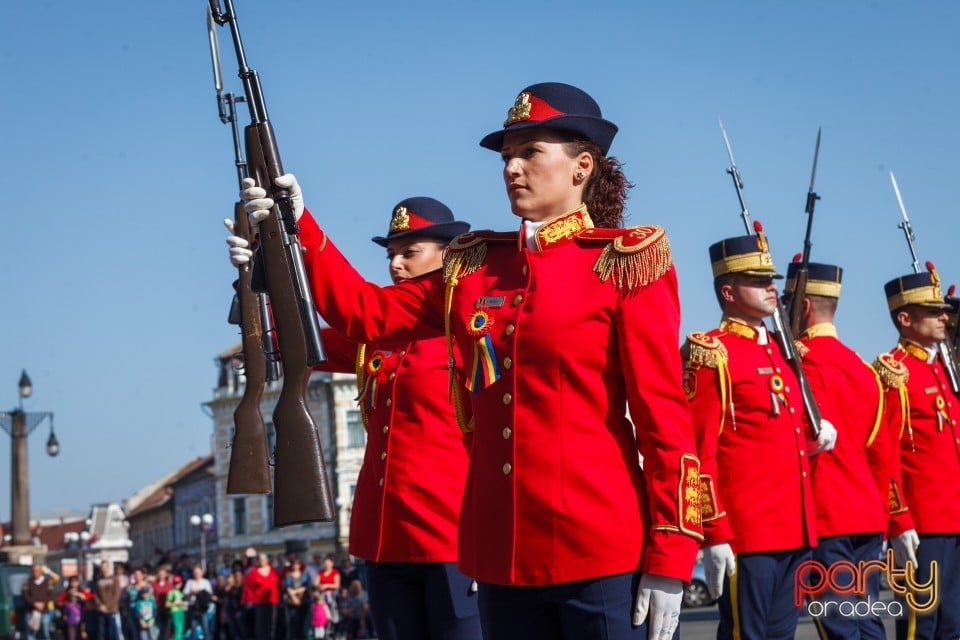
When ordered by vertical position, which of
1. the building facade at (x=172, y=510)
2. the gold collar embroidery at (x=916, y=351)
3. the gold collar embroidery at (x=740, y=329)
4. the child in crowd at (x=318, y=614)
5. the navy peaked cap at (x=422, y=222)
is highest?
the building facade at (x=172, y=510)

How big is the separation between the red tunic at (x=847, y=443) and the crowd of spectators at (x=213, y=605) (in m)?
17.1

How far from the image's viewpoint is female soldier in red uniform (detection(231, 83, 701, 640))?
4305 mm

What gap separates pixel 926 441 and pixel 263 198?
22.4ft

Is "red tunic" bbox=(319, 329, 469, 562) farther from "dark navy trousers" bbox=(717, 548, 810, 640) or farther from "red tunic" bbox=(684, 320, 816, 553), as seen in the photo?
"dark navy trousers" bbox=(717, 548, 810, 640)

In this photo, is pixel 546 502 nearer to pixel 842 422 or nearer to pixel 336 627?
pixel 842 422

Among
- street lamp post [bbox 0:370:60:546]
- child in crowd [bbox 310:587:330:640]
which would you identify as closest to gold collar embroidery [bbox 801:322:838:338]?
child in crowd [bbox 310:587:330:640]

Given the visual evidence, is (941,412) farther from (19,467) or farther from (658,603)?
(19,467)

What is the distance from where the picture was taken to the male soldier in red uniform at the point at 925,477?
9617 millimetres

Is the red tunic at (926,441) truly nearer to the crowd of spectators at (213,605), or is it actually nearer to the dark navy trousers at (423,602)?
the dark navy trousers at (423,602)

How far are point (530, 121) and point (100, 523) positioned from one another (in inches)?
4915

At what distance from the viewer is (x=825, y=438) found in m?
8.31

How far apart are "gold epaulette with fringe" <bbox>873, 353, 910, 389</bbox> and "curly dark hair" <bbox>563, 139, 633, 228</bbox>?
5618 mm

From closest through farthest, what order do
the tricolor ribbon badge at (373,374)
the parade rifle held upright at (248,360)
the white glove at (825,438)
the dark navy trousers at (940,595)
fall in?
the parade rifle held upright at (248,360) → the tricolor ribbon badge at (373,374) → the white glove at (825,438) → the dark navy trousers at (940,595)

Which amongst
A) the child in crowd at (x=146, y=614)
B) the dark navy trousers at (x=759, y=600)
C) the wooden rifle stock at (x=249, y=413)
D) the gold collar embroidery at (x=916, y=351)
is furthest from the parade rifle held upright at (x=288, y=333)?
the child in crowd at (x=146, y=614)
